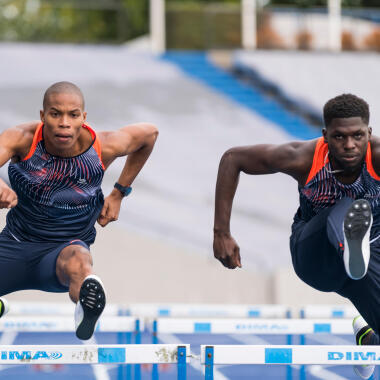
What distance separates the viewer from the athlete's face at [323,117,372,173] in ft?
11.9

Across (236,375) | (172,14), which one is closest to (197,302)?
(236,375)

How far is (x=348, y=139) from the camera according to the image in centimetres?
363

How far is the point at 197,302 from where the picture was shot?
9008 mm

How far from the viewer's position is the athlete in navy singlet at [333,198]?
11.7 feet

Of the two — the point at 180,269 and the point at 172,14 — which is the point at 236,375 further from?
the point at 172,14

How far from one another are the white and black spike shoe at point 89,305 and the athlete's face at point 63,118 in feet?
2.48

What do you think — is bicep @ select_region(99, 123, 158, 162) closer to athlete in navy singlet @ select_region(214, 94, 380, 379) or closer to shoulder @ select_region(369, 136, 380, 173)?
athlete in navy singlet @ select_region(214, 94, 380, 379)

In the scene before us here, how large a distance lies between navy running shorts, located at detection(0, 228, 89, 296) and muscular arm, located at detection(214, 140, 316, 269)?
0.73m

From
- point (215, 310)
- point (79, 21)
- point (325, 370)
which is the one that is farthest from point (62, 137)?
point (79, 21)

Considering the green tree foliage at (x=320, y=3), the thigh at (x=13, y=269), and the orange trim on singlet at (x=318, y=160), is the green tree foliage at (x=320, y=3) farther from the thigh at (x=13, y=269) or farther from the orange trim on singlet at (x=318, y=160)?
the thigh at (x=13, y=269)

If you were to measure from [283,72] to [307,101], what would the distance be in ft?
3.45

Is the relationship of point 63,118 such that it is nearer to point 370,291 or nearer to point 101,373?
point 370,291

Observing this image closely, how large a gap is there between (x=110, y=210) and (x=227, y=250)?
0.79 m

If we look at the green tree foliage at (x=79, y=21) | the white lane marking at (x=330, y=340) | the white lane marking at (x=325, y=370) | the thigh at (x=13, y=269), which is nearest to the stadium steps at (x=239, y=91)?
the green tree foliage at (x=79, y=21)
